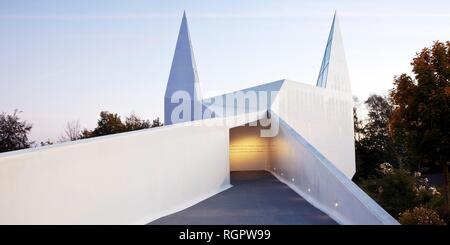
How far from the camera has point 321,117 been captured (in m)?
14.9

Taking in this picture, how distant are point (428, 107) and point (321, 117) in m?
5.35

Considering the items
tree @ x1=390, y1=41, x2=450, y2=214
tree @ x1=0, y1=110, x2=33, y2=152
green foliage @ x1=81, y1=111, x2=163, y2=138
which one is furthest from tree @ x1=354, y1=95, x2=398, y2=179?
tree @ x1=0, y1=110, x2=33, y2=152

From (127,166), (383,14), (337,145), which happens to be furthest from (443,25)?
(127,166)

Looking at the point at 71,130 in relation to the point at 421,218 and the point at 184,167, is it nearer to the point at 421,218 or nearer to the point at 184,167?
the point at 184,167

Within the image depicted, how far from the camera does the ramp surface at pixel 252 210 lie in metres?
5.90

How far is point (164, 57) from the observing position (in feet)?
70.6

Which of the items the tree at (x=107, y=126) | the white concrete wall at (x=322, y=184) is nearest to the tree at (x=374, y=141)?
the tree at (x=107, y=126)

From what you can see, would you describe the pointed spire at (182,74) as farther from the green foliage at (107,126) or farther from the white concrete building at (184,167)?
the green foliage at (107,126)

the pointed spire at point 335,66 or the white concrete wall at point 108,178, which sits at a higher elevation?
the pointed spire at point 335,66

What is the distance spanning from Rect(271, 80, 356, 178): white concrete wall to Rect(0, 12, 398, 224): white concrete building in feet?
0.15

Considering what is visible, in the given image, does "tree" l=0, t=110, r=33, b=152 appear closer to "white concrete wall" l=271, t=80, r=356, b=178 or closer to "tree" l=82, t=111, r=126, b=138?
"tree" l=82, t=111, r=126, b=138

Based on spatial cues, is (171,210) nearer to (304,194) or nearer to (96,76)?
(304,194)

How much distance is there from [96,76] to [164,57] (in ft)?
19.1

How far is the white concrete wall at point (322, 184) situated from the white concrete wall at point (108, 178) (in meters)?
2.30
